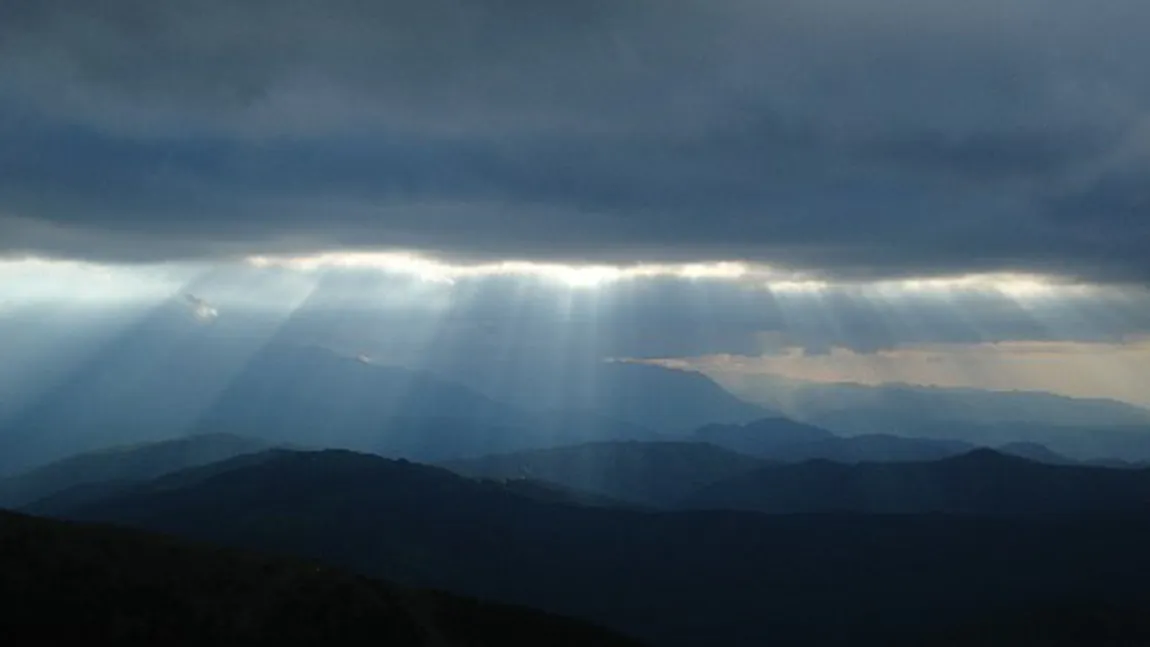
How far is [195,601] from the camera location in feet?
305

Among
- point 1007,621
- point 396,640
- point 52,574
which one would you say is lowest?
point 1007,621

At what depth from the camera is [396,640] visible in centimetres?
9506

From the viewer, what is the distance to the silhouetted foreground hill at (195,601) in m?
86.3

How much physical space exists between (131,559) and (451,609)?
34.0m

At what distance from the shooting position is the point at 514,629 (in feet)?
352

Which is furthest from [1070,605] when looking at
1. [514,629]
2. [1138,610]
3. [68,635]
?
[68,635]

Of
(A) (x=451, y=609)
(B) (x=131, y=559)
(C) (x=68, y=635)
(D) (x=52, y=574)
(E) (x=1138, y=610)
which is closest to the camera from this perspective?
(C) (x=68, y=635)

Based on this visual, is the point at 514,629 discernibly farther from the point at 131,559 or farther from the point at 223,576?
the point at 131,559

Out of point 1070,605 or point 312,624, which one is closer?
point 312,624

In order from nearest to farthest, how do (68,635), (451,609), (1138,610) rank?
1. (68,635)
2. (451,609)
3. (1138,610)

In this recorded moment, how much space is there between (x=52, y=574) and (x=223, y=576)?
15.7 meters

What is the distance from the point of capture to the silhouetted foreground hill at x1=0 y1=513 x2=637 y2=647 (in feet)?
283

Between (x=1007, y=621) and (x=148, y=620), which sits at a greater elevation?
(x=148, y=620)

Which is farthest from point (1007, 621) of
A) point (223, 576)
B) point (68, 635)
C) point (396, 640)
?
point (68, 635)
